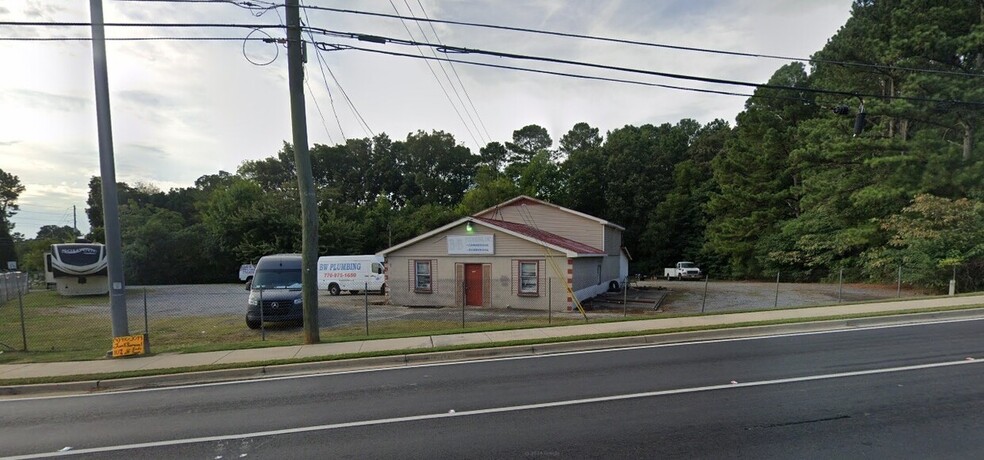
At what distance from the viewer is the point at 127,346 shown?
11039 mm

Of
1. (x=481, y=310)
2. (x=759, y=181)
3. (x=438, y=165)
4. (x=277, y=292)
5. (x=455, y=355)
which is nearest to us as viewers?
(x=455, y=355)

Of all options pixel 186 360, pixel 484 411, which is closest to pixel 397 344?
pixel 186 360

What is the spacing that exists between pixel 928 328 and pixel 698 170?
1921 inches

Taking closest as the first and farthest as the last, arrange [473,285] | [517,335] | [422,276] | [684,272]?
[517,335] → [473,285] → [422,276] → [684,272]

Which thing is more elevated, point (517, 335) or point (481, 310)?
point (517, 335)

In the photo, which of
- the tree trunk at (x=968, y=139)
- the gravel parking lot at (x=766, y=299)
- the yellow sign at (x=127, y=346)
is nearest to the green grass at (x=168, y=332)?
the yellow sign at (x=127, y=346)

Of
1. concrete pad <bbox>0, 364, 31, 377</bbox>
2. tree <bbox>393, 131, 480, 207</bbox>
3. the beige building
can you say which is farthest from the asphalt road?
tree <bbox>393, 131, 480, 207</bbox>

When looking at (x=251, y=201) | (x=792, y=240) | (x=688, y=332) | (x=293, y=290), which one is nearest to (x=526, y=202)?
(x=293, y=290)

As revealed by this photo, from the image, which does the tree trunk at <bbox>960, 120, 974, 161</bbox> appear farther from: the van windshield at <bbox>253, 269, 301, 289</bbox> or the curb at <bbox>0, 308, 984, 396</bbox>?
the van windshield at <bbox>253, 269, 301, 289</bbox>

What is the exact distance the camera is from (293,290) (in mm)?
16797

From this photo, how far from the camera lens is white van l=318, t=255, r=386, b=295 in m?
30.5

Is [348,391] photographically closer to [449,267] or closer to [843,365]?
[843,365]

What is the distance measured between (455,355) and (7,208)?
10323 centimetres

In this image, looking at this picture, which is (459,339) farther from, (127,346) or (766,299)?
(766,299)
